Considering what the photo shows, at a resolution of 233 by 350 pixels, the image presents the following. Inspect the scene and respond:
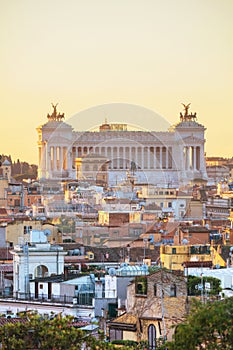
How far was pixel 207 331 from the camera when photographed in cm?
1747

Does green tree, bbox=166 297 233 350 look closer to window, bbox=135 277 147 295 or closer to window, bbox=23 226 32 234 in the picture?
window, bbox=135 277 147 295

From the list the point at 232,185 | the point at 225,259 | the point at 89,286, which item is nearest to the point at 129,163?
the point at 232,185

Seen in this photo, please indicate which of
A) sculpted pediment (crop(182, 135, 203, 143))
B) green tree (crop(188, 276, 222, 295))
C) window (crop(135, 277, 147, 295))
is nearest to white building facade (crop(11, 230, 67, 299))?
green tree (crop(188, 276, 222, 295))

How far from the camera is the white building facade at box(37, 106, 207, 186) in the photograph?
101 m

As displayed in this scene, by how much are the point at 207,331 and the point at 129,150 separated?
8676 cm

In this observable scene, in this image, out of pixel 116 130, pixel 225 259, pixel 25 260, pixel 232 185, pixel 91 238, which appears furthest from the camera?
pixel 116 130

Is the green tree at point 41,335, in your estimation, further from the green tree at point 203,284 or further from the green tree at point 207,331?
the green tree at point 203,284

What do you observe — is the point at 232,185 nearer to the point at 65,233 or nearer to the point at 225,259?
the point at 65,233

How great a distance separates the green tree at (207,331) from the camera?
17.4m

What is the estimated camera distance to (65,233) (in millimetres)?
43781

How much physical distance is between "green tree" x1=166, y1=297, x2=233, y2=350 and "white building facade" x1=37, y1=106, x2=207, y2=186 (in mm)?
76618

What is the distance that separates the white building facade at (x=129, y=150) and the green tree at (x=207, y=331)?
7662cm

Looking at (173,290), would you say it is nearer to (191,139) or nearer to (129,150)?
(129,150)

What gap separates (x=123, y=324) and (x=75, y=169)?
8247 centimetres
